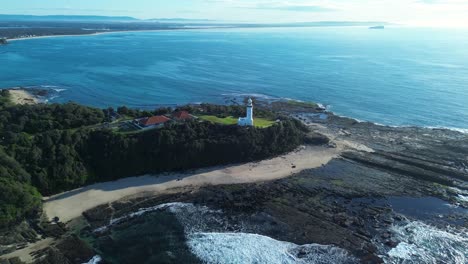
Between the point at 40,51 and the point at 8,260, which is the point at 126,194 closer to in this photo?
the point at 8,260

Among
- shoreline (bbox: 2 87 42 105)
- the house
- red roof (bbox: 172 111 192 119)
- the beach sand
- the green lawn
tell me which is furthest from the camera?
the beach sand

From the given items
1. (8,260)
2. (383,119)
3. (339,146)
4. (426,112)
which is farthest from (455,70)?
(8,260)

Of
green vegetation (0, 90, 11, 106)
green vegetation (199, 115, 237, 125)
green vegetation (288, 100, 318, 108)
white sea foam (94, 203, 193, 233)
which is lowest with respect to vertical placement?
white sea foam (94, 203, 193, 233)

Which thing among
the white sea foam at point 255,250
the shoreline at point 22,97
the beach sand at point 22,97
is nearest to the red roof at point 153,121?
the white sea foam at point 255,250

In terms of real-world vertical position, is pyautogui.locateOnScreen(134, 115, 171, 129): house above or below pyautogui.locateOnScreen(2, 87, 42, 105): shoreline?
above

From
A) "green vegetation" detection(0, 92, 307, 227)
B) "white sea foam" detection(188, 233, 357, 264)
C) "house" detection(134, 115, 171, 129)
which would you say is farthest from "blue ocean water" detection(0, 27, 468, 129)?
"white sea foam" detection(188, 233, 357, 264)

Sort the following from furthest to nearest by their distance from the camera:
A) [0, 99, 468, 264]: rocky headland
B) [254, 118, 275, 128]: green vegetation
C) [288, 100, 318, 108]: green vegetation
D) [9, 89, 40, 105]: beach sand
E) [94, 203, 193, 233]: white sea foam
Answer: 1. [288, 100, 318, 108]: green vegetation
2. [9, 89, 40, 105]: beach sand
3. [254, 118, 275, 128]: green vegetation
4. [94, 203, 193, 233]: white sea foam
5. [0, 99, 468, 264]: rocky headland

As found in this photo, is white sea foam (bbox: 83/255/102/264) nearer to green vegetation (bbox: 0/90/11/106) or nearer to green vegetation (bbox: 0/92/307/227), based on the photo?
green vegetation (bbox: 0/92/307/227)

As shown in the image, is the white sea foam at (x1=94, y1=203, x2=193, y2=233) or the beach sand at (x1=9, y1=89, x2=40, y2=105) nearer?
the white sea foam at (x1=94, y1=203, x2=193, y2=233)
